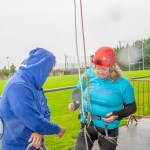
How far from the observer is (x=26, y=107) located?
1.89m

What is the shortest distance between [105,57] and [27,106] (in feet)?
3.49

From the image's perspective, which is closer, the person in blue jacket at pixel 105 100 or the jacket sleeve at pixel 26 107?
the jacket sleeve at pixel 26 107

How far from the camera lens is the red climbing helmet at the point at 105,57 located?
8.91 ft

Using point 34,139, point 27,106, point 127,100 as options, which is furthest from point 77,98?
point 27,106

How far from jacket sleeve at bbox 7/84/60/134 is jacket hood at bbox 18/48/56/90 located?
0.10 m

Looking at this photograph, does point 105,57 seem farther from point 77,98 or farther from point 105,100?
point 77,98

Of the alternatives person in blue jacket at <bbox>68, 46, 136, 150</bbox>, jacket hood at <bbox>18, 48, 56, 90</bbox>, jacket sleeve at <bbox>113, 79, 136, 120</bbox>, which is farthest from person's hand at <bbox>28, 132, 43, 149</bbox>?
jacket sleeve at <bbox>113, 79, 136, 120</bbox>

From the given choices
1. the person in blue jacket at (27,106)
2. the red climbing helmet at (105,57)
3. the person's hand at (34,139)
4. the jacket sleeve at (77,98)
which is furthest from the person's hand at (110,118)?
the person's hand at (34,139)

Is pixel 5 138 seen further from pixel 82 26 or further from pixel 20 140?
pixel 82 26

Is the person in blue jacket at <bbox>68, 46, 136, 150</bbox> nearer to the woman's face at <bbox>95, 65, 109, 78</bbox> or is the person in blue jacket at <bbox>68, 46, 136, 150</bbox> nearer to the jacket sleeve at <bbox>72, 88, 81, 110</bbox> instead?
the woman's face at <bbox>95, 65, 109, 78</bbox>

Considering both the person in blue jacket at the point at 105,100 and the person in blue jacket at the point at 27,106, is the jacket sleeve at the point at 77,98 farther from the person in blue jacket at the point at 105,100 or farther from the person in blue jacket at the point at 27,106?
the person in blue jacket at the point at 27,106

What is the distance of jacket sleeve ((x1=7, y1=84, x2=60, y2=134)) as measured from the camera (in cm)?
187

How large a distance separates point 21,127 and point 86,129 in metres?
1.05

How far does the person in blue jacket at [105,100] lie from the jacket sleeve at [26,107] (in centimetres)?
85
